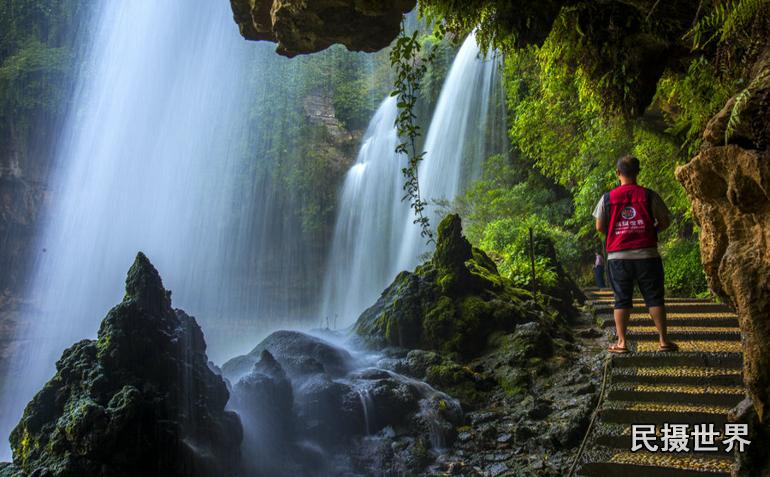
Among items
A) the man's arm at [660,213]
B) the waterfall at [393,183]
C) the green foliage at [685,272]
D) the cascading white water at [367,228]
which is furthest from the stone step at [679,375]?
the cascading white water at [367,228]

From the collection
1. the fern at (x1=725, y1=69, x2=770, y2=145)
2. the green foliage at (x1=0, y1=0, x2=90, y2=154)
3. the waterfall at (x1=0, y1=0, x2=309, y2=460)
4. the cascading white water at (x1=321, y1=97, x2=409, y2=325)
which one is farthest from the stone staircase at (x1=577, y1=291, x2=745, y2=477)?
the green foliage at (x1=0, y1=0, x2=90, y2=154)

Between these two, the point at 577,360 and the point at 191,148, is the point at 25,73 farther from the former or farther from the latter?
the point at 577,360

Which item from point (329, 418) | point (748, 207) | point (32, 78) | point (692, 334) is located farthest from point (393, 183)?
point (748, 207)

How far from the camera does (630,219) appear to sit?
437 cm

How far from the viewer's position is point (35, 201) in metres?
23.5

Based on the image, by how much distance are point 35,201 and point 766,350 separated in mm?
27473

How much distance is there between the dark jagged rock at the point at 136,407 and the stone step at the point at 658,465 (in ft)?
13.5

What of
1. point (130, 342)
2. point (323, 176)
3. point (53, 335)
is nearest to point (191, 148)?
point (323, 176)

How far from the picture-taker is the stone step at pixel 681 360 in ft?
15.7

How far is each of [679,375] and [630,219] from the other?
1.58 m

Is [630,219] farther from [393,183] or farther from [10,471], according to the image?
[393,183]

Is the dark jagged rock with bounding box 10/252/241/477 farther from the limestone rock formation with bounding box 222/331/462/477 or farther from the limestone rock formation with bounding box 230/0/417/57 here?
the limestone rock formation with bounding box 230/0/417/57

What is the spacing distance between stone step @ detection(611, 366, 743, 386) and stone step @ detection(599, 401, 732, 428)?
31 centimetres

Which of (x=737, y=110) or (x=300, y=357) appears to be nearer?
(x=737, y=110)
